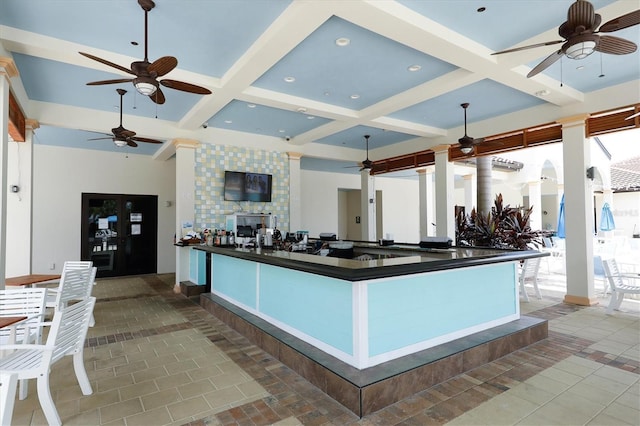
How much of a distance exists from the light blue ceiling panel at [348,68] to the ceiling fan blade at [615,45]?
178cm

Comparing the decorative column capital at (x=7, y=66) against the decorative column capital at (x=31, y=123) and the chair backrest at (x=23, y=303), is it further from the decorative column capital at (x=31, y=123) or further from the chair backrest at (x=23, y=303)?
the chair backrest at (x=23, y=303)

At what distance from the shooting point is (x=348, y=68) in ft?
14.9

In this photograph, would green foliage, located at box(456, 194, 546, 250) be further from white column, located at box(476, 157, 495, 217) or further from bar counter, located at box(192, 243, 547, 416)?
bar counter, located at box(192, 243, 547, 416)

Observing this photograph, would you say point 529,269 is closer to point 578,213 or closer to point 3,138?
point 578,213

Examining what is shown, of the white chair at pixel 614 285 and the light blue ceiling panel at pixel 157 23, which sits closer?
the light blue ceiling panel at pixel 157 23

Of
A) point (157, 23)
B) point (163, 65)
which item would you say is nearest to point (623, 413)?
point (163, 65)

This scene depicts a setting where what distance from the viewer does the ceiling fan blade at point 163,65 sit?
3080 mm

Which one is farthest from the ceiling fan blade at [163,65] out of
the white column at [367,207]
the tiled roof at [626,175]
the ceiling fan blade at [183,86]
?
the tiled roof at [626,175]

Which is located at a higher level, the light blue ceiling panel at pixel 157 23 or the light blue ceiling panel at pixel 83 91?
the light blue ceiling panel at pixel 157 23

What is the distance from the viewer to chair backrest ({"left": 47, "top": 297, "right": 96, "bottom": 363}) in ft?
7.10

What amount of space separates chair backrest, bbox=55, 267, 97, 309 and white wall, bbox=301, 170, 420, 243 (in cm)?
756

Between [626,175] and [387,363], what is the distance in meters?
16.7

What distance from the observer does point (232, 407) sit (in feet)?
8.09

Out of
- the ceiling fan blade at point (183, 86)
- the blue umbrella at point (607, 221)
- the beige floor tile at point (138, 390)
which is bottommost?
the beige floor tile at point (138, 390)
